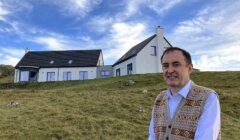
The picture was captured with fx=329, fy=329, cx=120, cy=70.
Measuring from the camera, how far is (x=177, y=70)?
12.9ft

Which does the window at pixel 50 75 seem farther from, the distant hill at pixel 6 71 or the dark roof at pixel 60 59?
the distant hill at pixel 6 71

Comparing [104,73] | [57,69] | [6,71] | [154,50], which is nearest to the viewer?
[154,50]

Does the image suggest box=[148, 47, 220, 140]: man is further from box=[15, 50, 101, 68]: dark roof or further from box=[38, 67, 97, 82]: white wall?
box=[15, 50, 101, 68]: dark roof

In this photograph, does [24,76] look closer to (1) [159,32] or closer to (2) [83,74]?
(2) [83,74]

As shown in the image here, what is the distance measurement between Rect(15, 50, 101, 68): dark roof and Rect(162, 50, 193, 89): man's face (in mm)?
53826

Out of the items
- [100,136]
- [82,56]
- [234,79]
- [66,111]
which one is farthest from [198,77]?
[82,56]

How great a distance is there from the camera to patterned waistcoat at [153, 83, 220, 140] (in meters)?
3.70

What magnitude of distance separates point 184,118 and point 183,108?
0.41 ft

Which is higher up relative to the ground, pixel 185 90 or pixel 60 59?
pixel 60 59

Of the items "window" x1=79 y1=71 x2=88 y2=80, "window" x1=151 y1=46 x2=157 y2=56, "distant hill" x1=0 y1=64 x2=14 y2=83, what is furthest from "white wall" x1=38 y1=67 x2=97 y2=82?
"distant hill" x1=0 y1=64 x2=14 y2=83

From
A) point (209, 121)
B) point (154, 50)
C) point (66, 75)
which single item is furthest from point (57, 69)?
point (209, 121)

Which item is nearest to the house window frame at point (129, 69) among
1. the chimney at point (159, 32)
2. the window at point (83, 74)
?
the chimney at point (159, 32)

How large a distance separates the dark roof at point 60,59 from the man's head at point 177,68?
53.8 m

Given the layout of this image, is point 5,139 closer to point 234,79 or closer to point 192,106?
point 192,106
